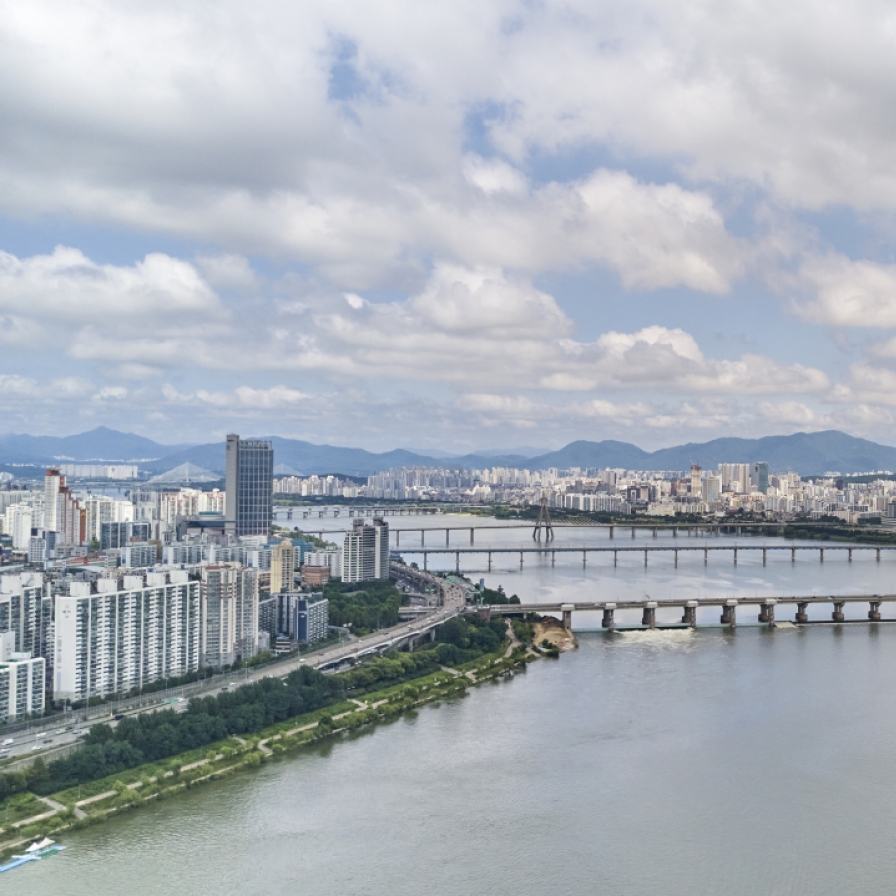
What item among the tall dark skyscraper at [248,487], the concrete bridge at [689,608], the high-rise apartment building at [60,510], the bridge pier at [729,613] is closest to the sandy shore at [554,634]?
the concrete bridge at [689,608]

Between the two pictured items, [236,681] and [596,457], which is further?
[596,457]

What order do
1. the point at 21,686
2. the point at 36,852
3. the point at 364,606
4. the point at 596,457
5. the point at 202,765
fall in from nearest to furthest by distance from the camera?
the point at 36,852
the point at 202,765
the point at 21,686
the point at 364,606
the point at 596,457

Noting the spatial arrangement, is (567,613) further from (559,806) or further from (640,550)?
(640,550)

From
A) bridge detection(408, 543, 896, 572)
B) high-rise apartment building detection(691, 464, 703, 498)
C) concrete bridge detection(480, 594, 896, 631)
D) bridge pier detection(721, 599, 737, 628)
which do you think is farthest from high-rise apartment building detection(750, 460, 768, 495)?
bridge pier detection(721, 599, 737, 628)


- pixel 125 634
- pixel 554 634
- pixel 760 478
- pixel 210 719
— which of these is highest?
pixel 760 478

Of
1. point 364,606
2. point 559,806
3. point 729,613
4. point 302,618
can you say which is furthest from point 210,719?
point 729,613
